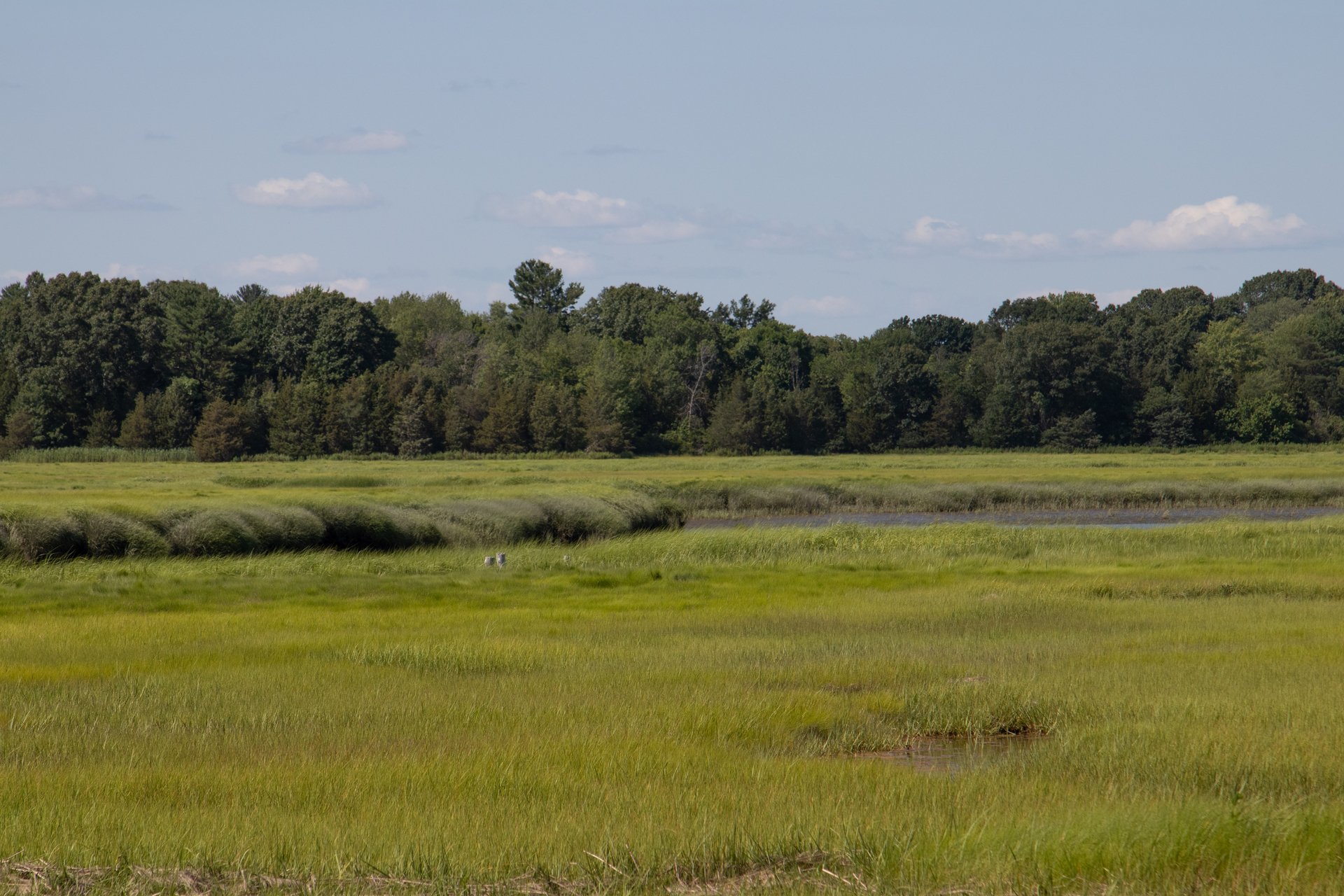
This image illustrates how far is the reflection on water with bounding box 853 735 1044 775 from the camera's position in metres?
12.0

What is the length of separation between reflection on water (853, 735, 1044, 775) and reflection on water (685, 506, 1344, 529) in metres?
37.2

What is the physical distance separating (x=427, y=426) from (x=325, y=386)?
9.67 metres

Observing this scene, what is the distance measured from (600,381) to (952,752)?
104m

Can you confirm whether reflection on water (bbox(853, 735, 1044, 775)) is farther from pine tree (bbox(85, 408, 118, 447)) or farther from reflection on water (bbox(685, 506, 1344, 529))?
pine tree (bbox(85, 408, 118, 447))

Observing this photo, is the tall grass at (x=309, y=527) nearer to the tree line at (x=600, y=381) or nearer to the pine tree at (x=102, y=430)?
the tree line at (x=600, y=381)

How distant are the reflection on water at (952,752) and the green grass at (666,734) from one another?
0.22 meters

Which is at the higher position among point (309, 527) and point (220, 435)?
point (220, 435)

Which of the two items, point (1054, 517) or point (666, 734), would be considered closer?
point (666, 734)

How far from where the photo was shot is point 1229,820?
8781 millimetres

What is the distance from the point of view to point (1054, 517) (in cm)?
5459

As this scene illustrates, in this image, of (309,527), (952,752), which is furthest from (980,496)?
(952,752)

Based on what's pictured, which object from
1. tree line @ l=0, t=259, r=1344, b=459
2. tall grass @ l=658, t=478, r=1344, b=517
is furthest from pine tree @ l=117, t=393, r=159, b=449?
tall grass @ l=658, t=478, r=1344, b=517

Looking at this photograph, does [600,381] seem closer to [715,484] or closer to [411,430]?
[411,430]

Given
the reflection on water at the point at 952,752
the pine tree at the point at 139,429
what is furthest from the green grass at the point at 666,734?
the pine tree at the point at 139,429
